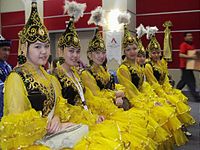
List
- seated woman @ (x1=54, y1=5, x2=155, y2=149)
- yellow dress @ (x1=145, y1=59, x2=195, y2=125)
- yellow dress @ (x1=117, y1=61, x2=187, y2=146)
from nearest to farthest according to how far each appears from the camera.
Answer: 1. seated woman @ (x1=54, y1=5, x2=155, y2=149)
2. yellow dress @ (x1=117, y1=61, x2=187, y2=146)
3. yellow dress @ (x1=145, y1=59, x2=195, y2=125)

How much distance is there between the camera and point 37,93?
184cm

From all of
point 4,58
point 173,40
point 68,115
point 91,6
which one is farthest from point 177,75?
point 68,115

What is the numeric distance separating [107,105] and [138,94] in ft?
2.29

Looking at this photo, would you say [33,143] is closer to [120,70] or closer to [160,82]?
[120,70]

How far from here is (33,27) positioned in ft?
6.36

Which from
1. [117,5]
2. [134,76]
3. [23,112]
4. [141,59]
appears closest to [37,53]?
[23,112]

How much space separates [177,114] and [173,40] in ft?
14.9

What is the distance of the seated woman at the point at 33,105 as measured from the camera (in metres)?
1.67

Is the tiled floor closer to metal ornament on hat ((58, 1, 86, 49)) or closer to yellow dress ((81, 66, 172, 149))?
yellow dress ((81, 66, 172, 149))

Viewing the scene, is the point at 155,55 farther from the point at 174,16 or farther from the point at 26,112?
the point at 174,16

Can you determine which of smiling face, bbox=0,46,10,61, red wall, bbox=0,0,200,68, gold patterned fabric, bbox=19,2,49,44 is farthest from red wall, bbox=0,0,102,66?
gold patterned fabric, bbox=19,2,49,44

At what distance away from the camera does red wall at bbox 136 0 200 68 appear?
757cm

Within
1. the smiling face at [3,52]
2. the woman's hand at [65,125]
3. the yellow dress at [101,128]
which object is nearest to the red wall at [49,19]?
the smiling face at [3,52]

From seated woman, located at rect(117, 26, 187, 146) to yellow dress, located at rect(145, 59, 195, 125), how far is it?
0.34 m
